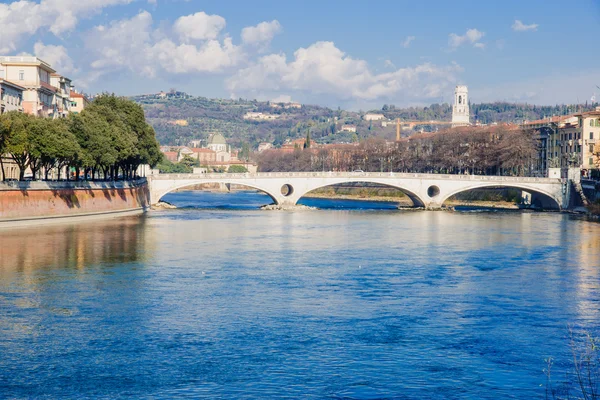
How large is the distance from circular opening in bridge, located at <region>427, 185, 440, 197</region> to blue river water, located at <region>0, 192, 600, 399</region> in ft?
138

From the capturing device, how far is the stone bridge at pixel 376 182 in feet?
309

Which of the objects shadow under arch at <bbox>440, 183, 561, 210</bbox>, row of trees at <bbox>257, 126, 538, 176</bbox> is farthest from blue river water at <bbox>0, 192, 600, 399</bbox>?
row of trees at <bbox>257, 126, 538, 176</bbox>

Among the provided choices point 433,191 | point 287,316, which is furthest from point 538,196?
point 287,316

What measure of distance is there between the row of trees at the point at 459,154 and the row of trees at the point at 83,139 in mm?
44212

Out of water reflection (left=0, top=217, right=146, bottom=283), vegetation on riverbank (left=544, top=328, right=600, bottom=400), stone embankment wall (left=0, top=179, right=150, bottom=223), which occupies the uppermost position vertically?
stone embankment wall (left=0, top=179, right=150, bottom=223)

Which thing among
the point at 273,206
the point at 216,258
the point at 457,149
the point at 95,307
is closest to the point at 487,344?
the point at 95,307

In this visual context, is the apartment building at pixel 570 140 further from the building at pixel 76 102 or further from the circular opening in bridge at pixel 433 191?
the building at pixel 76 102

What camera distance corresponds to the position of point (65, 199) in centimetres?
6850

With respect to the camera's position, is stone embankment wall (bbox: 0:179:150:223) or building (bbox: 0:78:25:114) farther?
building (bbox: 0:78:25:114)

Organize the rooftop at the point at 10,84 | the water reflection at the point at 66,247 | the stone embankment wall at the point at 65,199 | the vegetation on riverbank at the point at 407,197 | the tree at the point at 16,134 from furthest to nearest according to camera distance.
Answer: the vegetation on riverbank at the point at 407,197
the rooftop at the point at 10,84
the stone embankment wall at the point at 65,199
the tree at the point at 16,134
the water reflection at the point at 66,247

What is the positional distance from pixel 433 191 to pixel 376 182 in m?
8.53

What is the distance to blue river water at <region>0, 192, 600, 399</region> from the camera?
75.6 feet

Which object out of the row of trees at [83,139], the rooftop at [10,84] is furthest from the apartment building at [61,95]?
the row of trees at [83,139]

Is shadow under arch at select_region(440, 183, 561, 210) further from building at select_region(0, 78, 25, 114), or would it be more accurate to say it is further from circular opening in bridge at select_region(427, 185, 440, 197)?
building at select_region(0, 78, 25, 114)
